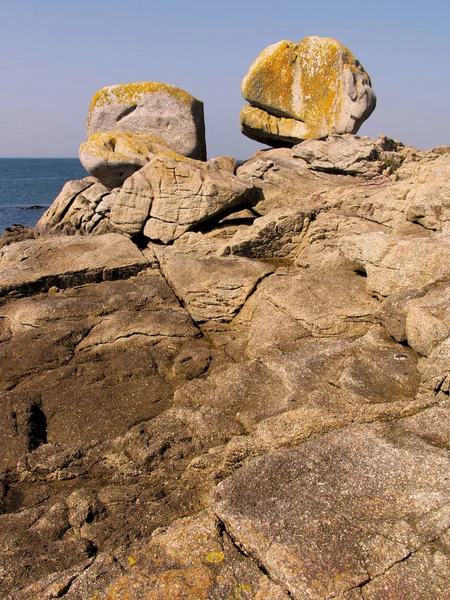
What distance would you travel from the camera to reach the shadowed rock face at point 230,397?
587 cm

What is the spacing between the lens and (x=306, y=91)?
24.5m

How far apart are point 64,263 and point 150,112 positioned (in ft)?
38.6

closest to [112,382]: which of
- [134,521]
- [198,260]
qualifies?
[134,521]

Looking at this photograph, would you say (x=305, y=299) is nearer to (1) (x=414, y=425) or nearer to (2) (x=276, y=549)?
(1) (x=414, y=425)

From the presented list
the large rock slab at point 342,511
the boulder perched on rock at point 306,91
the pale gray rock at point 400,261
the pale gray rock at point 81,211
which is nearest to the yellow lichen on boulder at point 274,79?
the boulder perched on rock at point 306,91

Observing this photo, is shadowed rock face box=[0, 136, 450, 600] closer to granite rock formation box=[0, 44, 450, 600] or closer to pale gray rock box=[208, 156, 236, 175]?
granite rock formation box=[0, 44, 450, 600]

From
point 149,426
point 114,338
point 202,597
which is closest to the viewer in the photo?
point 202,597

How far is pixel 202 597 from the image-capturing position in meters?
5.47

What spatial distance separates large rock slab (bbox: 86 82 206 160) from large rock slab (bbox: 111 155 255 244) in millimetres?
6126

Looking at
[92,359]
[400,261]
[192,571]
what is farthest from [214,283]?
[192,571]

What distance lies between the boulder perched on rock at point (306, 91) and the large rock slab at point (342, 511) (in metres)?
19.4

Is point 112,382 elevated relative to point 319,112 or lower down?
lower down

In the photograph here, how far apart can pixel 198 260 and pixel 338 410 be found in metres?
8.23

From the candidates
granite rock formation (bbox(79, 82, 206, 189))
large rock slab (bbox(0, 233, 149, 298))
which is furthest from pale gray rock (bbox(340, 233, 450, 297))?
granite rock formation (bbox(79, 82, 206, 189))
